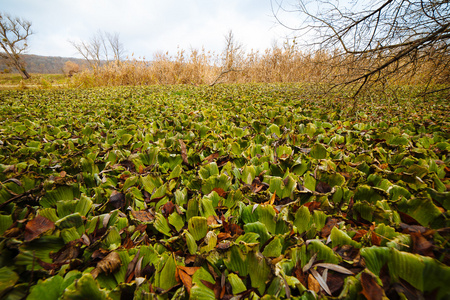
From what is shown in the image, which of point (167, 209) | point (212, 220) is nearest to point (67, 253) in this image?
point (167, 209)

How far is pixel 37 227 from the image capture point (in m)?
0.80

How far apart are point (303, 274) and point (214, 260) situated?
0.29 metres

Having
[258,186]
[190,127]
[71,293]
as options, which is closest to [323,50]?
[190,127]

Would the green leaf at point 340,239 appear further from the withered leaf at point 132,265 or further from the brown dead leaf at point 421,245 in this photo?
the withered leaf at point 132,265

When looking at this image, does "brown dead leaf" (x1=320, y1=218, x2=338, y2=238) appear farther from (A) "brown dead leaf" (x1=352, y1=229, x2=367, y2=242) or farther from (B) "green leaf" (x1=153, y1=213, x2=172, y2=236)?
(B) "green leaf" (x1=153, y1=213, x2=172, y2=236)

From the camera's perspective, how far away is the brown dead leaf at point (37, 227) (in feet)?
2.49

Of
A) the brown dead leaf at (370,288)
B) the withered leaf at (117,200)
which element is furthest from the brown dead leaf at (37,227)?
the brown dead leaf at (370,288)

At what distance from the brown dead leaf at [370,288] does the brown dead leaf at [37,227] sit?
3.55 ft

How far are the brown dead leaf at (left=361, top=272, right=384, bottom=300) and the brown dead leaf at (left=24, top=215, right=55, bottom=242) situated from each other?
108cm

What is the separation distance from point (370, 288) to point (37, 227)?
3.79ft

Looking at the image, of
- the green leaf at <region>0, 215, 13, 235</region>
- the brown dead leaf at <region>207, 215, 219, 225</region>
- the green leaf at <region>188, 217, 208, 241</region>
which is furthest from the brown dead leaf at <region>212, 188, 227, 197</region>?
the green leaf at <region>0, 215, 13, 235</region>

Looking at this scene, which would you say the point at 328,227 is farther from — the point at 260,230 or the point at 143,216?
the point at 143,216

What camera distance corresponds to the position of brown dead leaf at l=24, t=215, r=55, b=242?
76 cm

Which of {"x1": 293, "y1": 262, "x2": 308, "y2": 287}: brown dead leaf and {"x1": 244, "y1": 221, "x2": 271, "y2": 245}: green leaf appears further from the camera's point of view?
{"x1": 244, "y1": 221, "x2": 271, "y2": 245}: green leaf
